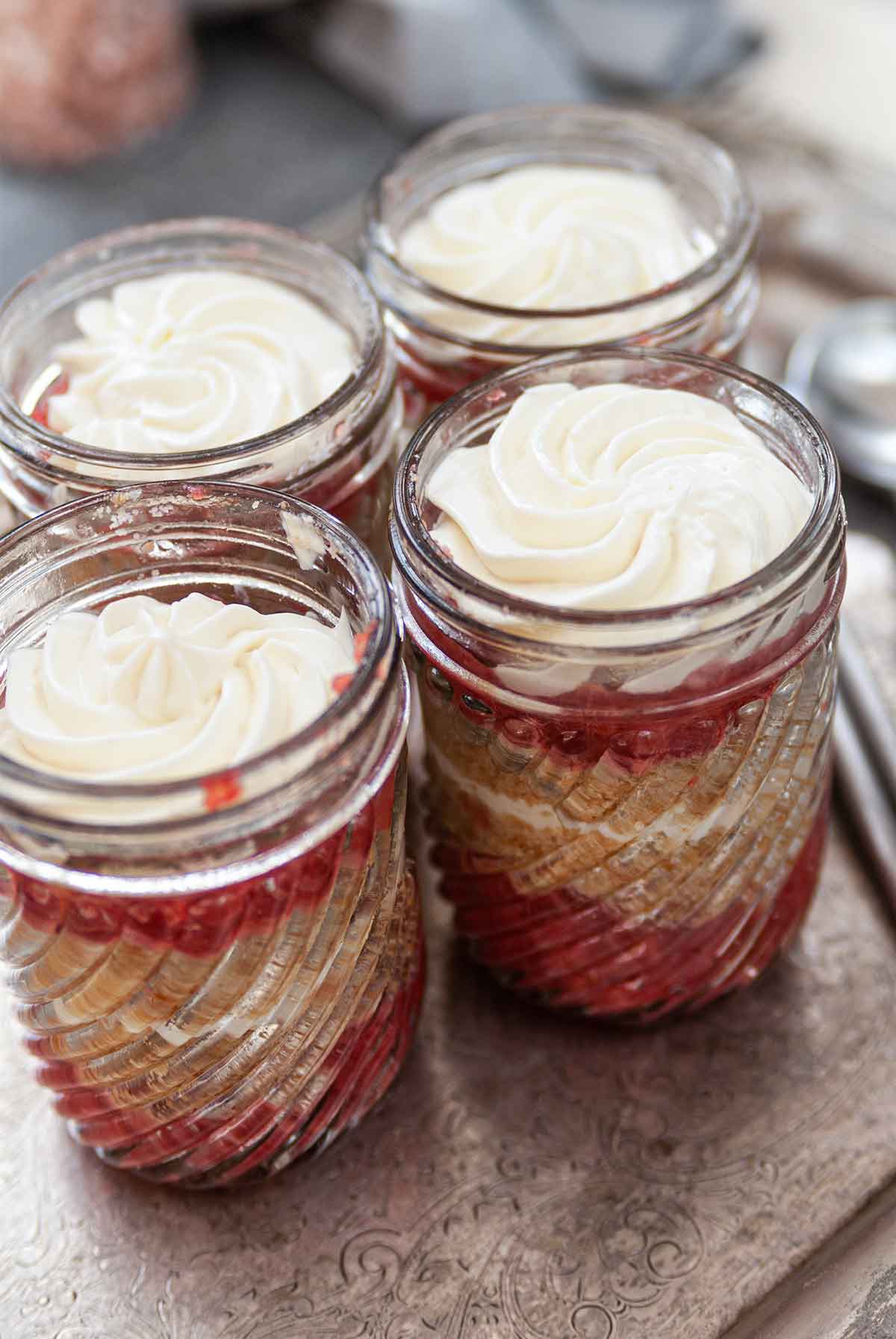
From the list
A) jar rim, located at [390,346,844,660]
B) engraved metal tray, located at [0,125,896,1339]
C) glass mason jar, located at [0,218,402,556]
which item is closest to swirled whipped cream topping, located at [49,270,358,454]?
glass mason jar, located at [0,218,402,556]

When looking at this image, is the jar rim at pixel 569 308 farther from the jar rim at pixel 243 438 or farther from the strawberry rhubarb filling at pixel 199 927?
the strawberry rhubarb filling at pixel 199 927

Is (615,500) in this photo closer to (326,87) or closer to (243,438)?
(243,438)

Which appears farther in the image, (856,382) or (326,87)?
(326,87)

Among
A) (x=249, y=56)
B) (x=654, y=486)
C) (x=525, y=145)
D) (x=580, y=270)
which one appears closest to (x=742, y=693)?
(x=654, y=486)

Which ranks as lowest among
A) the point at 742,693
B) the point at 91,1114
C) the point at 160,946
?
the point at 91,1114

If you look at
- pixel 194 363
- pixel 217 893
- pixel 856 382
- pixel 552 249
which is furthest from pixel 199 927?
pixel 856 382

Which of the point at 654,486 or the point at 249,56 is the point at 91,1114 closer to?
the point at 654,486

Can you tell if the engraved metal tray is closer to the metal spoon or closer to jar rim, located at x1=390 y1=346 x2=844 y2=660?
jar rim, located at x1=390 y1=346 x2=844 y2=660
